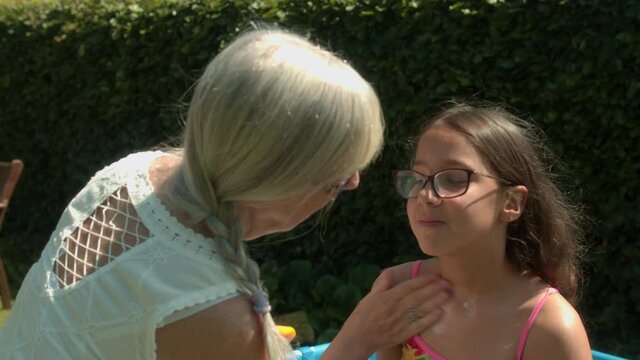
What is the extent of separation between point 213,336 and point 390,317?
2.52 ft

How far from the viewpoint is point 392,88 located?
5152 mm

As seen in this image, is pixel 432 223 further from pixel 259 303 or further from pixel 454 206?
pixel 259 303

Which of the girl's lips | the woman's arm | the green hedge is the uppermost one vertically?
the woman's arm

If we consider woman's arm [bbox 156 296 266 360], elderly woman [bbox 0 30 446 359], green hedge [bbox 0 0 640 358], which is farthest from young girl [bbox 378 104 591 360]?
green hedge [bbox 0 0 640 358]

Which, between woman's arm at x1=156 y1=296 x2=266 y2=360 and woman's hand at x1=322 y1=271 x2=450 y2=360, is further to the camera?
woman's hand at x1=322 y1=271 x2=450 y2=360

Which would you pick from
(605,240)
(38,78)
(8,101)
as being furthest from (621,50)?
(8,101)

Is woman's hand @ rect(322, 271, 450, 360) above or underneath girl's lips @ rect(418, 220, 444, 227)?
underneath

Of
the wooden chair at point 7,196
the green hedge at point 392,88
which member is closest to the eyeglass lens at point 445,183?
the green hedge at point 392,88

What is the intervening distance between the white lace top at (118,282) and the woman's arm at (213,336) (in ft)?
0.05

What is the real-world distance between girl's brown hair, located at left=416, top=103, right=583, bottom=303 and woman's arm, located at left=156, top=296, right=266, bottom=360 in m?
0.91

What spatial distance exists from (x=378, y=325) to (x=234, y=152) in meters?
0.86

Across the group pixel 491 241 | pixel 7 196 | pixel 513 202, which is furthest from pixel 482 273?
pixel 7 196

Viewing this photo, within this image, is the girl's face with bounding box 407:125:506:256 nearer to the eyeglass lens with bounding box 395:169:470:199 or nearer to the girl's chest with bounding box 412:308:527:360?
the eyeglass lens with bounding box 395:169:470:199

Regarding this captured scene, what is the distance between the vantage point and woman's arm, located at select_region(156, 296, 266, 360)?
1.54m
